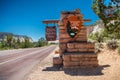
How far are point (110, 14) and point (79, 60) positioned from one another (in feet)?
13.5

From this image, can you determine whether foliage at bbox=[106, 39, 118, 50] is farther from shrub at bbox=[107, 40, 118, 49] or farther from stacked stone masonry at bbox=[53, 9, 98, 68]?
stacked stone masonry at bbox=[53, 9, 98, 68]

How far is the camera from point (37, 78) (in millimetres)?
10055

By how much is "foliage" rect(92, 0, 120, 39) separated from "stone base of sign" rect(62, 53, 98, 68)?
135 inches

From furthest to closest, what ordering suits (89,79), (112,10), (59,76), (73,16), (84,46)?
(73,16), (84,46), (59,76), (89,79), (112,10)

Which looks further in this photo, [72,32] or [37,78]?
[72,32]

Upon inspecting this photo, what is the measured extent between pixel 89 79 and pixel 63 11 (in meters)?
5.70

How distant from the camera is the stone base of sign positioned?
39.4 ft

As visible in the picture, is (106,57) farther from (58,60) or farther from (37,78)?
(37,78)

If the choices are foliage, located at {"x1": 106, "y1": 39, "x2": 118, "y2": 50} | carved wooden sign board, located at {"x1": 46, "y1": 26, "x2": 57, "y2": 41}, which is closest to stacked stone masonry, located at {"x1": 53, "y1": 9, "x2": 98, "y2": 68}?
carved wooden sign board, located at {"x1": 46, "y1": 26, "x2": 57, "y2": 41}

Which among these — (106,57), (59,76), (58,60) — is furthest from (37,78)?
(106,57)

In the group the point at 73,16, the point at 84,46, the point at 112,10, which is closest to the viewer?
the point at 112,10

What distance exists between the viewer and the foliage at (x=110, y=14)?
28.4ft

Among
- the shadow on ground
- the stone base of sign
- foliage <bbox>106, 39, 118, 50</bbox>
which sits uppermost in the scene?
foliage <bbox>106, 39, 118, 50</bbox>

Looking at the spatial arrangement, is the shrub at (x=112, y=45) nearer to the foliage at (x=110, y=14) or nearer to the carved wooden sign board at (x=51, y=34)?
the carved wooden sign board at (x=51, y=34)
